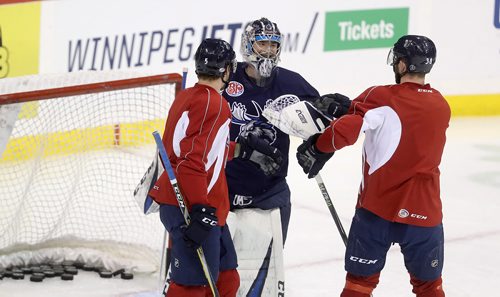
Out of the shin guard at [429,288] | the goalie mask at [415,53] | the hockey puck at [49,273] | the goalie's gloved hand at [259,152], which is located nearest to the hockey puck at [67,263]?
the hockey puck at [49,273]

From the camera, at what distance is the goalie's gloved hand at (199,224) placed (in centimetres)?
302

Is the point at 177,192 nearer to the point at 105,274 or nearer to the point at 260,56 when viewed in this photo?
the point at 260,56

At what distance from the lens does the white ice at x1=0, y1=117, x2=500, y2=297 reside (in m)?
4.27

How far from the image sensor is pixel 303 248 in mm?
→ 4941

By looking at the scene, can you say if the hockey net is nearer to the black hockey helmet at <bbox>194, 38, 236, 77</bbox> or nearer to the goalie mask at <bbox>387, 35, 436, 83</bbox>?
the black hockey helmet at <bbox>194, 38, 236, 77</bbox>

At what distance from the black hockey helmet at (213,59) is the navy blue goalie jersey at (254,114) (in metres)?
0.40

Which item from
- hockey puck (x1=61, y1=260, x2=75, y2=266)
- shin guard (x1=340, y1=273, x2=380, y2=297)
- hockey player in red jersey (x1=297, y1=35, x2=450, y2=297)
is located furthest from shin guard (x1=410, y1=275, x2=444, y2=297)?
hockey puck (x1=61, y1=260, x2=75, y2=266)

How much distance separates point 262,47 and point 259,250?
721 mm

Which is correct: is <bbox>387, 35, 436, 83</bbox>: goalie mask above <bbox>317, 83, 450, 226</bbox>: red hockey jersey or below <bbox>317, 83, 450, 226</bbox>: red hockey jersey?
above

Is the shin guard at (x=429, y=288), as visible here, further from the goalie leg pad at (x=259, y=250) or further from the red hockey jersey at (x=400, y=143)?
the goalie leg pad at (x=259, y=250)

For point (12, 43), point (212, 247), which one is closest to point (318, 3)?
point (12, 43)

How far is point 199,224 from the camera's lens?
302cm

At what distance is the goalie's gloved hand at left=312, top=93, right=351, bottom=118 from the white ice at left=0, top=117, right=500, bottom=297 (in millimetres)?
1054

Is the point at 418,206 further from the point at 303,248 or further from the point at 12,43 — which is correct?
the point at 12,43
